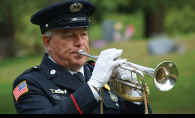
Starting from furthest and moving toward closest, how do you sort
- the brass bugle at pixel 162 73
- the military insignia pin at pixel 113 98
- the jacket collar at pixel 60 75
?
the military insignia pin at pixel 113 98 < the jacket collar at pixel 60 75 < the brass bugle at pixel 162 73

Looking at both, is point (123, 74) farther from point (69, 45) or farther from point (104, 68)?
point (69, 45)

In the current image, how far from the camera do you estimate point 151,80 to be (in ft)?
28.9

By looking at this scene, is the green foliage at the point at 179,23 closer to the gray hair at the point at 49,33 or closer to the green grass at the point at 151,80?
the green grass at the point at 151,80

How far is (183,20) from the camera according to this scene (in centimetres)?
2273

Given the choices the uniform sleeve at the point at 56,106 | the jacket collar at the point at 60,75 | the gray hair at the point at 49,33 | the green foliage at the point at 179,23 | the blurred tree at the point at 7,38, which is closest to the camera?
the uniform sleeve at the point at 56,106

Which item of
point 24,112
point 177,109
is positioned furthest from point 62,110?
point 177,109

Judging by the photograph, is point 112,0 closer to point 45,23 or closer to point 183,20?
point 45,23

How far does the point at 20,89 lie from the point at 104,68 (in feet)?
2.95

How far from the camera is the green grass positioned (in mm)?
7134

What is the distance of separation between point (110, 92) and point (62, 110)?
0.96 metres

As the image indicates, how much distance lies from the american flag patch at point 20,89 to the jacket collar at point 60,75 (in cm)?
30

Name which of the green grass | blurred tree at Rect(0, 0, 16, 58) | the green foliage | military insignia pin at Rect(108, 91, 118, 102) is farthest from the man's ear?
the green foliage

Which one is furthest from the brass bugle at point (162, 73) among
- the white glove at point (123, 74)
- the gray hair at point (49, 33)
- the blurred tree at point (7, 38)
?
the blurred tree at point (7, 38)

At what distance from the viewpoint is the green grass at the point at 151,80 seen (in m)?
7.13
